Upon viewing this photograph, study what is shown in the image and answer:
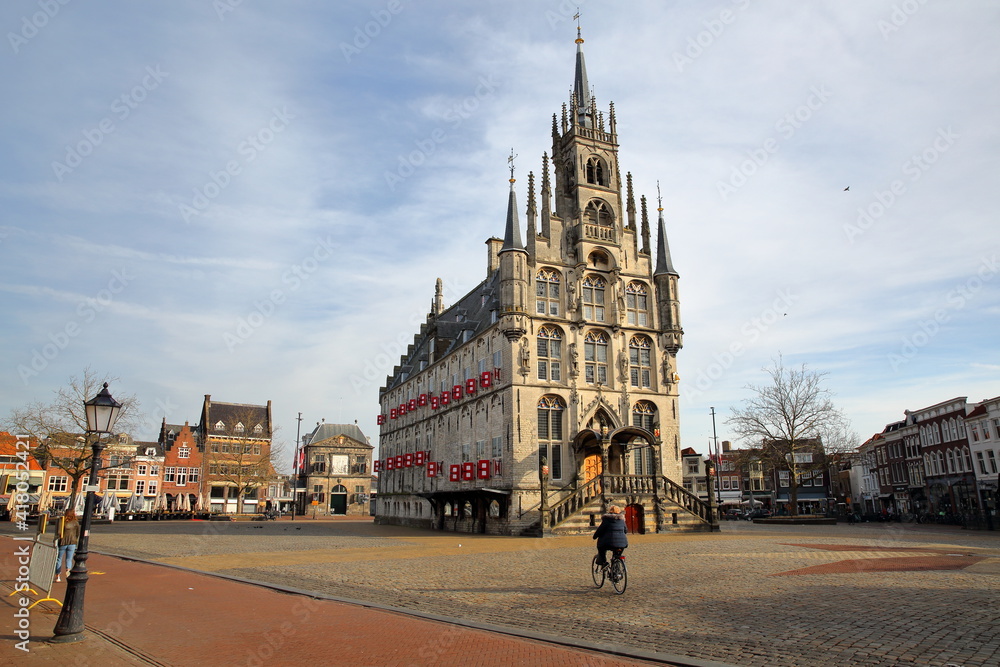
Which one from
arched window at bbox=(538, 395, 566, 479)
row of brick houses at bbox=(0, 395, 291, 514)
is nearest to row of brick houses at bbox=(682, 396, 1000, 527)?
arched window at bbox=(538, 395, 566, 479)

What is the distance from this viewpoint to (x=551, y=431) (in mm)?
Result: 38750

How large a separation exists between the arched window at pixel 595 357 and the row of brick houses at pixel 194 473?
4089 cm

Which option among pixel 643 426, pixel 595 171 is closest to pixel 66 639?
pixel 643 426

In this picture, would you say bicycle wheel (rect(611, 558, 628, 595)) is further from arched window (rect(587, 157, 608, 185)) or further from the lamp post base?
arched window (rect(587, 157, 608, 185))

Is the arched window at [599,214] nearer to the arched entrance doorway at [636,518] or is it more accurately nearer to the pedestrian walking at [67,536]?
the arched entrance doorway at [636,518]

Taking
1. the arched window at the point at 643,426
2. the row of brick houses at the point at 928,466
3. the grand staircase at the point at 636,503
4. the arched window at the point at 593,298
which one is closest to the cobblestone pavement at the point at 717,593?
the grand staircase at the point at 636,503

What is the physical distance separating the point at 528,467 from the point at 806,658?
98.9 feet

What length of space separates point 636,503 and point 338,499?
7061 centimetres

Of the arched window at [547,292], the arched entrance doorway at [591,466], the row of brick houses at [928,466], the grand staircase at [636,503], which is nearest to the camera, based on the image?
the grand staircase at [636,503]

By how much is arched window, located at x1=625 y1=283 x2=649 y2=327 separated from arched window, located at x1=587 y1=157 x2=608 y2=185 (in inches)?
302

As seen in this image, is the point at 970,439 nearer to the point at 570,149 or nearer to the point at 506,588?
the point at 570,149

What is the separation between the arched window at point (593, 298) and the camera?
41.9 meters

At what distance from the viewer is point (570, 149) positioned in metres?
45.0

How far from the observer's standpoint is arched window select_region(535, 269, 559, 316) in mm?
40500
